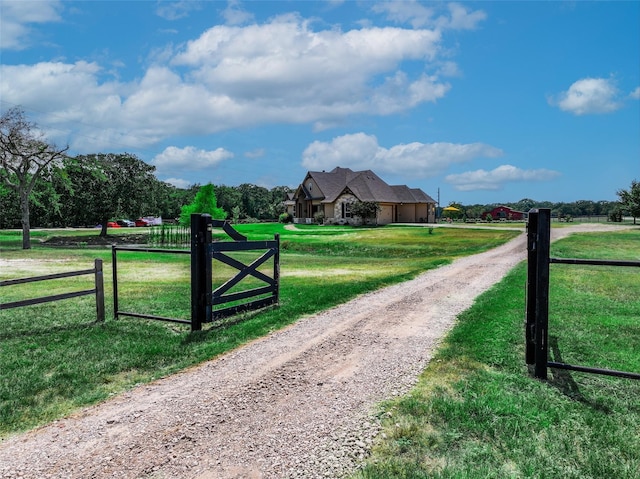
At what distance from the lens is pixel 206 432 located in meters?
4.32

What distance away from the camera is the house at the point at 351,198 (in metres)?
59.1

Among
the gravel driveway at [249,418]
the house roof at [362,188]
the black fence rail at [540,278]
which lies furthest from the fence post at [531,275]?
the house roof at [362,188]

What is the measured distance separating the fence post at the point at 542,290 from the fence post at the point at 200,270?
561cm

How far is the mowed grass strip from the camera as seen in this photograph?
3.68 m

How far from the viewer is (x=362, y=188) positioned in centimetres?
6044

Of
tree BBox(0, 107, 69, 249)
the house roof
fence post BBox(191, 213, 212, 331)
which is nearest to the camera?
fence post BBox(191, 213, 212, 331)

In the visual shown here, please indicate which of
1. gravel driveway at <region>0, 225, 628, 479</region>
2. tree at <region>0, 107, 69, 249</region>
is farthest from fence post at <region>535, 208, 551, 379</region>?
tree at <region>0, 107, 69, 249</region>

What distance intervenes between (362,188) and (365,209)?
19.2ft

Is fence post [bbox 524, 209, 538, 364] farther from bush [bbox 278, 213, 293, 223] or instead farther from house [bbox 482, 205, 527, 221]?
house [bbox 482, 205, 527, 221]

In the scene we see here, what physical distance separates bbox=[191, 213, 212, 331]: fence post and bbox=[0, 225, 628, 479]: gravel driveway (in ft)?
5.03

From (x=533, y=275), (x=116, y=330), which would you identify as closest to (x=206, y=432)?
(x=533, y=275)

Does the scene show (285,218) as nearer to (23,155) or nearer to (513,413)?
(23,155)

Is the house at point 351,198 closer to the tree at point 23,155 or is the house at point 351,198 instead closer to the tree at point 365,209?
the tree at point 365,209

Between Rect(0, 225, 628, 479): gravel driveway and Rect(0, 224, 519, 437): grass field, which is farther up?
Rect(0, 225, 628, 479): gravel driveway
